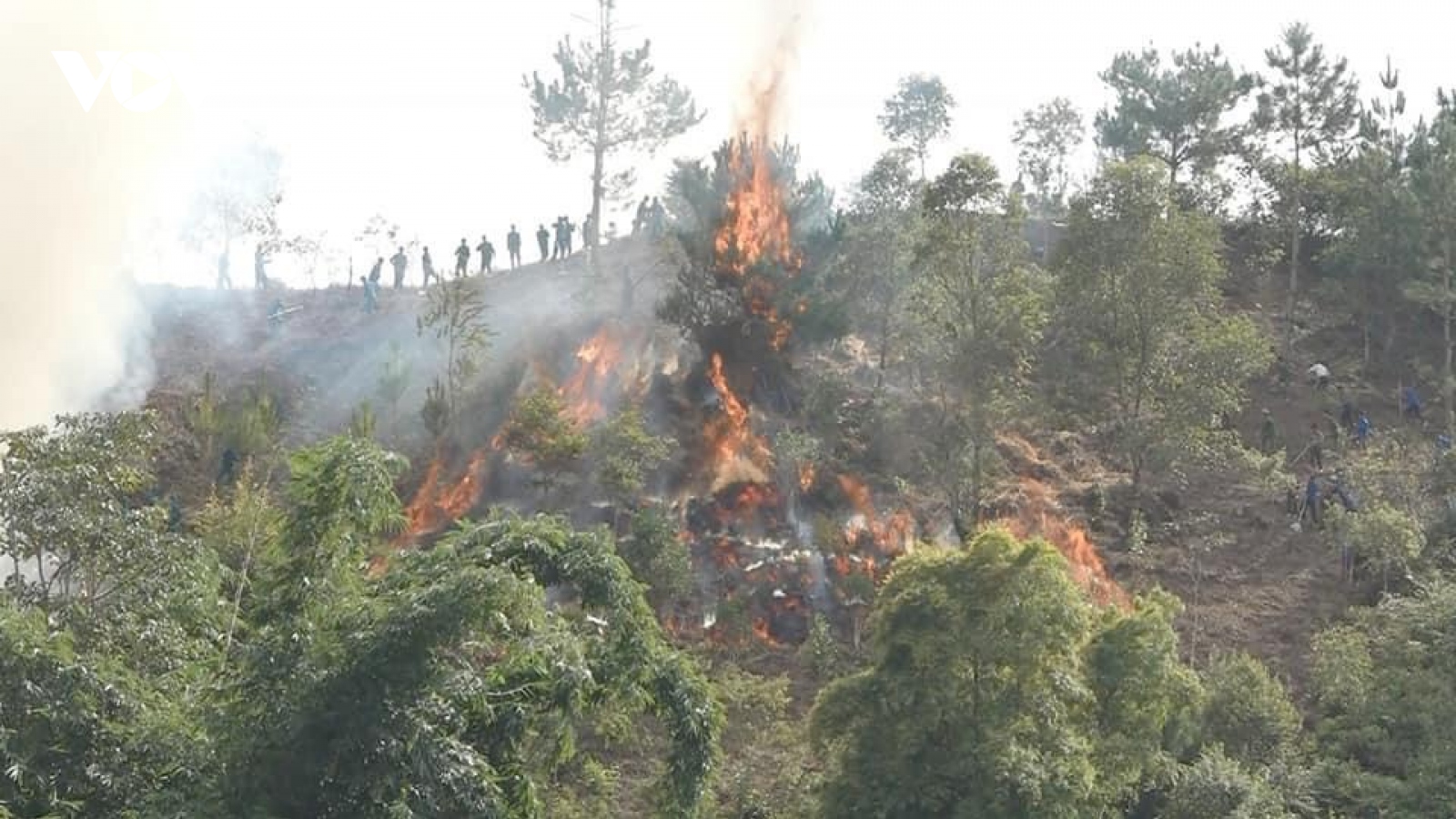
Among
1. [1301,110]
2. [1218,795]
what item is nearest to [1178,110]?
[1301,110]

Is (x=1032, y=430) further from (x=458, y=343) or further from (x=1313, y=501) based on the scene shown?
(x=458, y=343)

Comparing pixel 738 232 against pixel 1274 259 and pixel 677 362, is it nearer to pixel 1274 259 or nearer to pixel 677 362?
pixel 677 362

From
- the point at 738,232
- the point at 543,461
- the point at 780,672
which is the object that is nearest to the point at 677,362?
the point at 738,232

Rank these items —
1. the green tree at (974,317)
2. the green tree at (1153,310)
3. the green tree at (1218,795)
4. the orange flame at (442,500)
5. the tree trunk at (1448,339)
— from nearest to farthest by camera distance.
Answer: the green tree at (1218,795) < the green tree at (974,317) < the green tree at (1153,310) < the orange flame at (442,500) < the tree trunk at (1448,339)

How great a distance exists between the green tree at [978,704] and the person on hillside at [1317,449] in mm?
18621

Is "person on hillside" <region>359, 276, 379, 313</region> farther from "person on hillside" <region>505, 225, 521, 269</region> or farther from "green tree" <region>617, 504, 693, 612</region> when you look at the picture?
"green tree" <region>617, 504, 693, 612</region>

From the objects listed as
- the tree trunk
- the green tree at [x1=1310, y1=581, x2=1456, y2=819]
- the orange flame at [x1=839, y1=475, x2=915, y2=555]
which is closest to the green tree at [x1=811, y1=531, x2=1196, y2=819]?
Answer: the green tree at [x1=1310, y1=581, x2=1456, y2=819]

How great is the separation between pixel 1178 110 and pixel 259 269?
102 feet

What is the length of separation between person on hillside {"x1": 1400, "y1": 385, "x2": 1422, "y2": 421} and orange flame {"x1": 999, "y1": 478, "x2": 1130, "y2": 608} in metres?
10.8

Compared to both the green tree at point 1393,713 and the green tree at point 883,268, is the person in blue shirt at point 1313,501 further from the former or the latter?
the green tree at point 883,268

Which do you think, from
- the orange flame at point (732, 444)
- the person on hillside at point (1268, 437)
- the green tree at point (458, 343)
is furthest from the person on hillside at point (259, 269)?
the person on hillside at point (1268, 437)

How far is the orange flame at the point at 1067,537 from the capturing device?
27.3 m

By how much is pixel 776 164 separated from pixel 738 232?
12.7ft

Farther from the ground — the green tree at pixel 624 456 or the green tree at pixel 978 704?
the green tree at pixel 624 456
